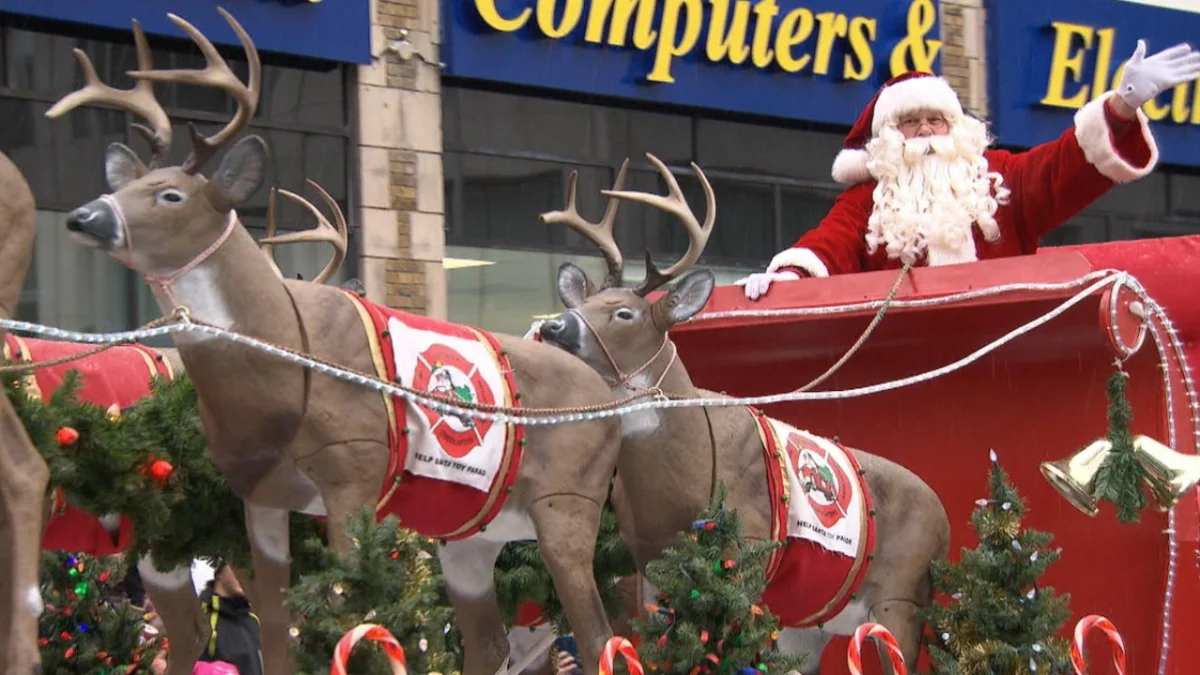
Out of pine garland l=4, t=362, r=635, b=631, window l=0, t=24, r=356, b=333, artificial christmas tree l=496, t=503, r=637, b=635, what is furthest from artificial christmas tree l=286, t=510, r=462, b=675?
window l=0, t=24, r=356, b=333

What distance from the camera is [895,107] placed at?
30.8 feet

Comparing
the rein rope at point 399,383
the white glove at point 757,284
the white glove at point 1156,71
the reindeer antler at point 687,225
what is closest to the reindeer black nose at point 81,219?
the rein rope at point 399,383

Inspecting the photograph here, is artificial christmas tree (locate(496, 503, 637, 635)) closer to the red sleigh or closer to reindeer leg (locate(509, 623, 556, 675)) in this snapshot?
reindeer leg (locate(509, 623, 556, 675))

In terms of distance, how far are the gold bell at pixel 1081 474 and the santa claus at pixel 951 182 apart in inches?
58.8

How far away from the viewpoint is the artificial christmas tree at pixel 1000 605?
7.42 metres

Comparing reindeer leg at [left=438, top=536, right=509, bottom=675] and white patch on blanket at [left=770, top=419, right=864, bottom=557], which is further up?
white patch on blanket at [left=770, top=419, right=864, bottom=557]

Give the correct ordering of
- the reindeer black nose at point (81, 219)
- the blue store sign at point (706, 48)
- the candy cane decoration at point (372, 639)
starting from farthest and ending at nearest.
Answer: the blue store sign at point (706, 48) < the reindeer black nose at point (81, 219) < the candy cane decoration at point (372, 639)

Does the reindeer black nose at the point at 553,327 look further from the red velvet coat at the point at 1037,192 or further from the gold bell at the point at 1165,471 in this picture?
the gold bell at the point at 1165,471

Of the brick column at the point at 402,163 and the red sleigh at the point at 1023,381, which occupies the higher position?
the brick column at the point at 402,163

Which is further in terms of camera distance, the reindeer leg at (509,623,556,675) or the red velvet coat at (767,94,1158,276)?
the red velvet coat at (767,94,1158,276)

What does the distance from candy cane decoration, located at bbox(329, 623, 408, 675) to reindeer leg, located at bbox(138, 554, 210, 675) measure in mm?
2227

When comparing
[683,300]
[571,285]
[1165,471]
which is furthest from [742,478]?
[1165,471]

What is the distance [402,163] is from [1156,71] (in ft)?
22.2

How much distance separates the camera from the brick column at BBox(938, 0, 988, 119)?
1723 centimetres
